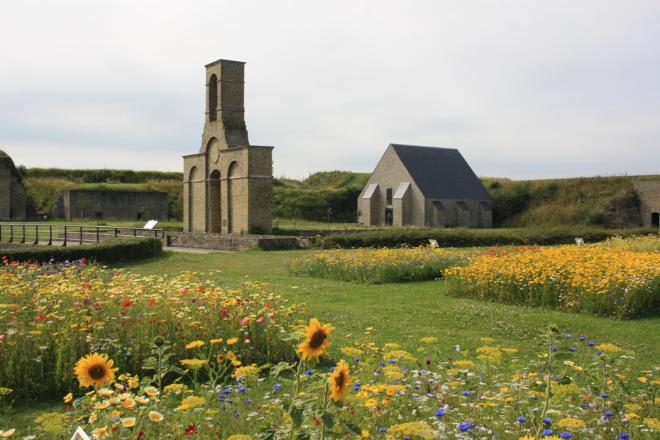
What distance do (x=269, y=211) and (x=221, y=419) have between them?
25.4 m

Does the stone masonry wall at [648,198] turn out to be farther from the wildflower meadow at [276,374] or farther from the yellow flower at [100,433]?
the yellow flower at [100,433]

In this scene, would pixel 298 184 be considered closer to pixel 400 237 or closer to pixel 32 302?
pixel 400 237

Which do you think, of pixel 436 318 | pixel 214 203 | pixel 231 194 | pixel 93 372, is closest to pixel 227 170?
pixel 231 194

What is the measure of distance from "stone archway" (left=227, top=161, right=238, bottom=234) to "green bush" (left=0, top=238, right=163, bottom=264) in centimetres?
875

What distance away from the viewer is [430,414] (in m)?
4.49

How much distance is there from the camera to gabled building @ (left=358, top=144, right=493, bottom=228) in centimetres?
4578

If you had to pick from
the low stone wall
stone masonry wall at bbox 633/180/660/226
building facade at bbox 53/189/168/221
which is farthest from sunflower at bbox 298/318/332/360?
stone masonry wall at bbox 633/180/660/226

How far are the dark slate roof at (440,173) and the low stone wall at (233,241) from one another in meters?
22.4

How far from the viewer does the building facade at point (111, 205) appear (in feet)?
145

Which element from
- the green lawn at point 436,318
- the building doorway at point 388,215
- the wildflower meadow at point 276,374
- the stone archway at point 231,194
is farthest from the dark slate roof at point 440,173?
the wildflower meadow at point 276,374

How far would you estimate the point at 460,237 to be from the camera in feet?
87.1

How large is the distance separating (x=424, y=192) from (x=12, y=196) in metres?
29.7

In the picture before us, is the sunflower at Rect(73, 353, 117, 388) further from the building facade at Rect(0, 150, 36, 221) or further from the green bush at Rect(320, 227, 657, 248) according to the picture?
the building facade at Rect(0, 150, 36, 221)

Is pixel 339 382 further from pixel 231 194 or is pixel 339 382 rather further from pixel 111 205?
pixel 111 205
